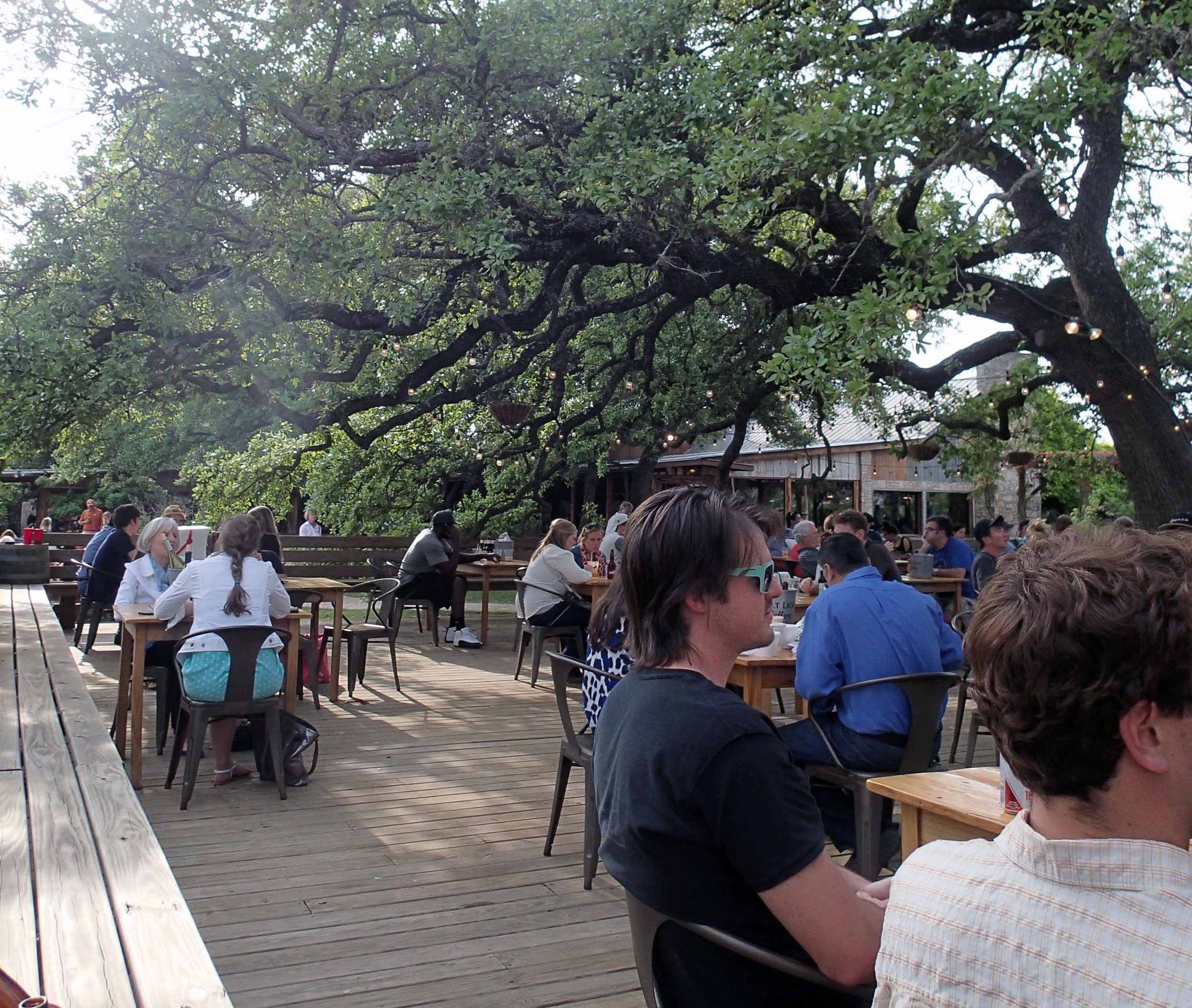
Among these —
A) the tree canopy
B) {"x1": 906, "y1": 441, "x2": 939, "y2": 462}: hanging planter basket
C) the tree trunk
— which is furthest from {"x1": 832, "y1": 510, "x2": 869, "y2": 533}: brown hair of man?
the tree trunk

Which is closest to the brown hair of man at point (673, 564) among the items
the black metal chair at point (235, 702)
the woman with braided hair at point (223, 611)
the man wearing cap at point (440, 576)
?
the black metal chair at point (235, 702)

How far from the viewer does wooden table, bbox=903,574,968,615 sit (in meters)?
9.25

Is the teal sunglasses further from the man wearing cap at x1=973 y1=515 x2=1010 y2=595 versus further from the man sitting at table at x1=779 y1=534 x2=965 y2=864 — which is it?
the man wearing cap at x1=973 y1=515 x2=1010 y2=595

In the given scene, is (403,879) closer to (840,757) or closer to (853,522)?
(840,757)

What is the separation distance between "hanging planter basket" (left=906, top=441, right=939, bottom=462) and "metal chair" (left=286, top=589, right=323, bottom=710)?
11422 mm

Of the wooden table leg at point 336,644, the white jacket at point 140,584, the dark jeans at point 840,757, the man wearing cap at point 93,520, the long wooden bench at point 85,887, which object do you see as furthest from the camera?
the man wearing cap at point 93,520

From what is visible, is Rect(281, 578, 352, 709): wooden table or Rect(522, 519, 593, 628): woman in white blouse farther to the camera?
Rect(522, 519, 593, 628): woman in white blouse

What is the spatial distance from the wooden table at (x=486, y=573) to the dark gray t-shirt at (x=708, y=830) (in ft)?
31.3

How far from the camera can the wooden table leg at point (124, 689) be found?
18.6 feet

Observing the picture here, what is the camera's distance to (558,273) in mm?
8836

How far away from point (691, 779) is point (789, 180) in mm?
5675

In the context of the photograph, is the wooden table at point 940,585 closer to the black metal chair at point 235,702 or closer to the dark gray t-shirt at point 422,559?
the dark gray t-shirt at point 422,559

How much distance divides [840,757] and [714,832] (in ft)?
7.47

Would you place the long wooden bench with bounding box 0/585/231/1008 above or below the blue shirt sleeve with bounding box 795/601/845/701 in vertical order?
below
